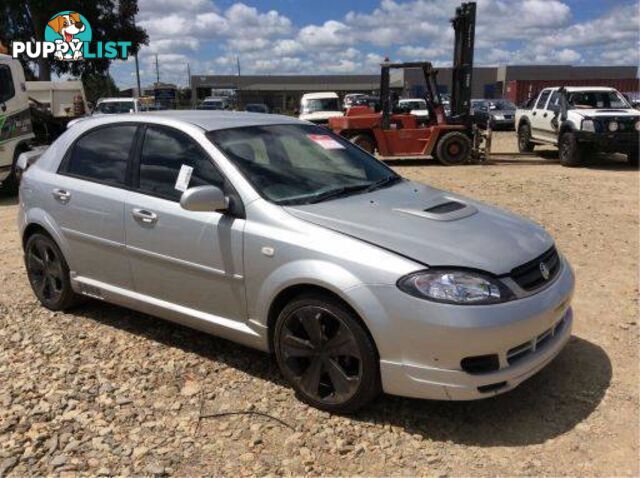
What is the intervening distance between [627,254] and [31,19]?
32.4 meters

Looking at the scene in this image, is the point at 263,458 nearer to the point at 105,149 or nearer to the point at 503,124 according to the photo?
the point at 105,149

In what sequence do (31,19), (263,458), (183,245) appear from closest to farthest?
1. (263,458)
2. (183,245)
3. (31,19)

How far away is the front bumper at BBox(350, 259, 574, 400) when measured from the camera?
3066 mm

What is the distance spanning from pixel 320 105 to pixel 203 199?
2140 cm

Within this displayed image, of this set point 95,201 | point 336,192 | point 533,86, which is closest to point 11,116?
point 95,201

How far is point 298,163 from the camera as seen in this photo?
4234 mm

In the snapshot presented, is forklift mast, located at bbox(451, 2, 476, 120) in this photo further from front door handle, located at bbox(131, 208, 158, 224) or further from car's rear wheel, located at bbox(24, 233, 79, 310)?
front door handle, located at bbox(131, 208, 158, 224)

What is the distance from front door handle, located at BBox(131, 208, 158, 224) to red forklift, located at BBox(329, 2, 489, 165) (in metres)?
11.2

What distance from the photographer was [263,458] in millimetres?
3172

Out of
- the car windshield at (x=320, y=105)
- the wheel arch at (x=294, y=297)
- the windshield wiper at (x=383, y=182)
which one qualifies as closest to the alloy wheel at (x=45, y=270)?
the wheel arch at (x=294, y=297)

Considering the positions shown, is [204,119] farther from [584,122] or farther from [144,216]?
[584,122]

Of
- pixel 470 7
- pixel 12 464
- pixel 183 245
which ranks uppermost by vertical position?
pixel 470 7

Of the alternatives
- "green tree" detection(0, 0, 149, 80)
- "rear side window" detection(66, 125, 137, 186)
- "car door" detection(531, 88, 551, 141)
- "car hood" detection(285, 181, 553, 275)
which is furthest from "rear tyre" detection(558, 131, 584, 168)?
"green tree" detection(0, 0, 149, 80)

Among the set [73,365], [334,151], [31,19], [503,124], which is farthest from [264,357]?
[31,19]
